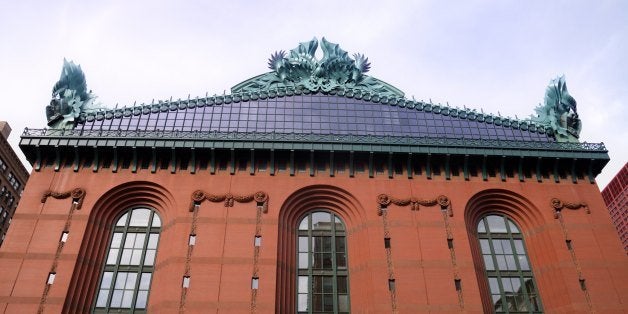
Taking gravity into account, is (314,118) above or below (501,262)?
above

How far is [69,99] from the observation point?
104 feet

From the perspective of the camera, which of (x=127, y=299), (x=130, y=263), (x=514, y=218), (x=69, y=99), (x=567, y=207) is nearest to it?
(x=127, y=299)

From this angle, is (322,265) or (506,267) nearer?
(322,265)

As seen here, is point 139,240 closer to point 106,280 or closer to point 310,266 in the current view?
point 106,280

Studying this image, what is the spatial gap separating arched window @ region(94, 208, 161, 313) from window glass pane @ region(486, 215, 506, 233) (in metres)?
20.0

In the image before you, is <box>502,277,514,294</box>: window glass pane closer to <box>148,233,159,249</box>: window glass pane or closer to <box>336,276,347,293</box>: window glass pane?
<box>336,276,347,293</box>: window glass pane

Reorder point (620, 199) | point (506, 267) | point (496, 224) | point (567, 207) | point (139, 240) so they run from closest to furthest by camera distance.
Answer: point (139, 240), point (506, 267), point (567, 207), point (496, 224), point (620, 199)

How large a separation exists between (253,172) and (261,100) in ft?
21.8

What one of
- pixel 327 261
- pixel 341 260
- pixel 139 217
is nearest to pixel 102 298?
pixel 139 217

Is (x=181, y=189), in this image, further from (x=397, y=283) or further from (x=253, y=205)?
(x=397, y=283)

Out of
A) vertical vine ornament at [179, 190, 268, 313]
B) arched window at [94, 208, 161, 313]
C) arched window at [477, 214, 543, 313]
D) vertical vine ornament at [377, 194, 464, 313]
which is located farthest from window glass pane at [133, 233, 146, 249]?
arched window at [477, 214, 543, 313]

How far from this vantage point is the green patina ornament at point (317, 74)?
3491 cm

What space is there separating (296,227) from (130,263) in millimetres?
9548

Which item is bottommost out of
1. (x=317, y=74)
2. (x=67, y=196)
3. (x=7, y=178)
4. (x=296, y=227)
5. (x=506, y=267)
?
(x=506, y=267)
